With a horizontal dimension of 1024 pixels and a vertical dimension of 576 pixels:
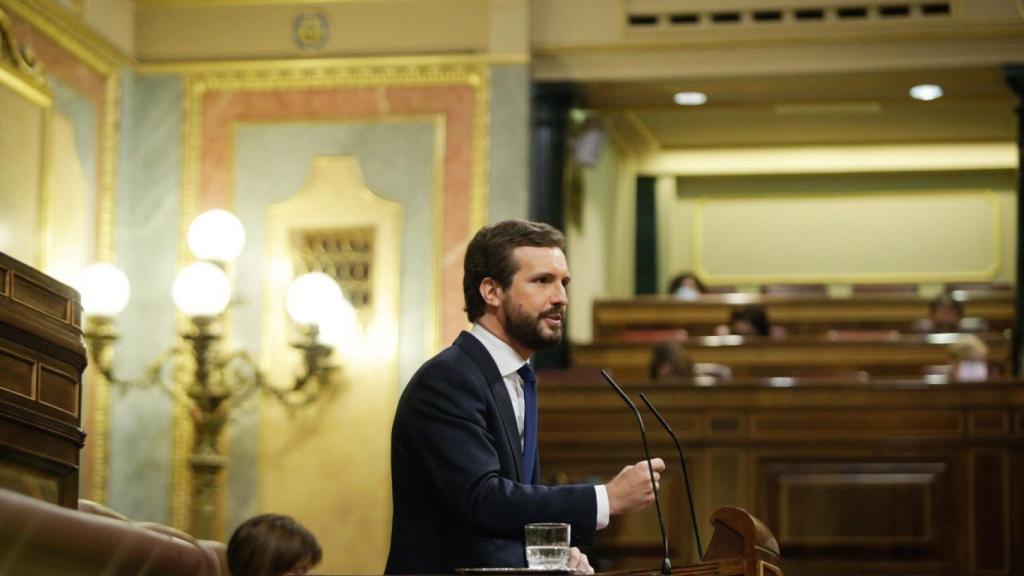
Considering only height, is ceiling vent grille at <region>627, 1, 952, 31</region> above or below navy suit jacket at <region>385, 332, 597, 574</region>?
above

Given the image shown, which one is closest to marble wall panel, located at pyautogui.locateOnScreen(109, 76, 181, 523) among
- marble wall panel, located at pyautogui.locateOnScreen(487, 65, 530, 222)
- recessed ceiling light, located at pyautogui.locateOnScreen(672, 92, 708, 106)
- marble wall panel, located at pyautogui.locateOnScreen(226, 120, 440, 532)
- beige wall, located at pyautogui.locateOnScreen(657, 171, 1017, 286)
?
marble wall panel, located at pyautogui.locateOnScreen(226, 120, 440, 532)

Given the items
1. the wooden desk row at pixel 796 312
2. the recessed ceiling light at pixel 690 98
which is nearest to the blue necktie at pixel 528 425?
the recessed ceiling light at pixel 690 98

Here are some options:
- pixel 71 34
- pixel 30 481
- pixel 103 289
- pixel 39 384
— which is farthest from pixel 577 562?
pixel 71 34

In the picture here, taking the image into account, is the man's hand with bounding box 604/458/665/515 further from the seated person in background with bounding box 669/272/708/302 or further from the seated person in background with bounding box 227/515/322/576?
the seated person in background with bounding box 669/272/708/302

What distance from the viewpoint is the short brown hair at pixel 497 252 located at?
3305 mm

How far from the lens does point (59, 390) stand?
3840 mm

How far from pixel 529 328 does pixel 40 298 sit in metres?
1.27

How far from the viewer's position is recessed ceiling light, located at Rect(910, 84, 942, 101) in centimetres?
941

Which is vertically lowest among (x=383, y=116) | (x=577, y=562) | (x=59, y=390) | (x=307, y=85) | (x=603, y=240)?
(x=577, y=562)

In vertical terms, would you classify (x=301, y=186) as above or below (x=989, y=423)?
above

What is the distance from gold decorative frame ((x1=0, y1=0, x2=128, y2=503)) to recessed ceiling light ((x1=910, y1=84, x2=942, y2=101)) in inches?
178

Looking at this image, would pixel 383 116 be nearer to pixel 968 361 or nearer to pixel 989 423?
pixel 968 361

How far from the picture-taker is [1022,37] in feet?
28.8

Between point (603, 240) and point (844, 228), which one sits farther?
point (844, 228)
